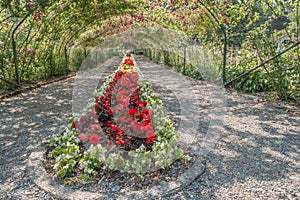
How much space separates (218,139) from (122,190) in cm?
160

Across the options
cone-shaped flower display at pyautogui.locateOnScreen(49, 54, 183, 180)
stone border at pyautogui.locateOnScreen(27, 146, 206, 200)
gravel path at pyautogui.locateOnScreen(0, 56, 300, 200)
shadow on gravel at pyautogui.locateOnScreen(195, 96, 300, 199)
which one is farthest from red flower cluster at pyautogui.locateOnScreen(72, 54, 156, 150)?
shadow on gravel at pyautogui.locateOnScreen(195, 96, 300, 199)

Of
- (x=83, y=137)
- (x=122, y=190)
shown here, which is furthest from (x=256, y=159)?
(x=83, y=137)

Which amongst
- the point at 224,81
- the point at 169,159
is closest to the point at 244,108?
the point at 224,81

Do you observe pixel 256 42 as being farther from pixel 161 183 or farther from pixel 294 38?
pixel 161 183

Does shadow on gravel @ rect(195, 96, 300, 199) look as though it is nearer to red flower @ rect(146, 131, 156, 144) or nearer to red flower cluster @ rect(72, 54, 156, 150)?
red flower @ rect(146, 131, 156, 144)

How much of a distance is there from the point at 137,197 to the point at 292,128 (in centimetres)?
270

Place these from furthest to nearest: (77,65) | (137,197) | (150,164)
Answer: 1. (77,65)
2. (150,164)
3. (137,197)

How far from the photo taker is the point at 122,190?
2.07 meters

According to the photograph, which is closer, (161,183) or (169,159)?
(161,183)

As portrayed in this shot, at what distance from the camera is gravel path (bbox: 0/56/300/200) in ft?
6.97

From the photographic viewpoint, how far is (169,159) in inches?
94.3

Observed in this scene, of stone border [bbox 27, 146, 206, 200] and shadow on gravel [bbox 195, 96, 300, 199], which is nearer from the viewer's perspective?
stone border [bbox 27, 146, 206, 200]

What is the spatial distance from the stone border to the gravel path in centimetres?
4

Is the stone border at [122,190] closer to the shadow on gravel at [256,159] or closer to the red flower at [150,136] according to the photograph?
the shadow on gravel at [256,159]
